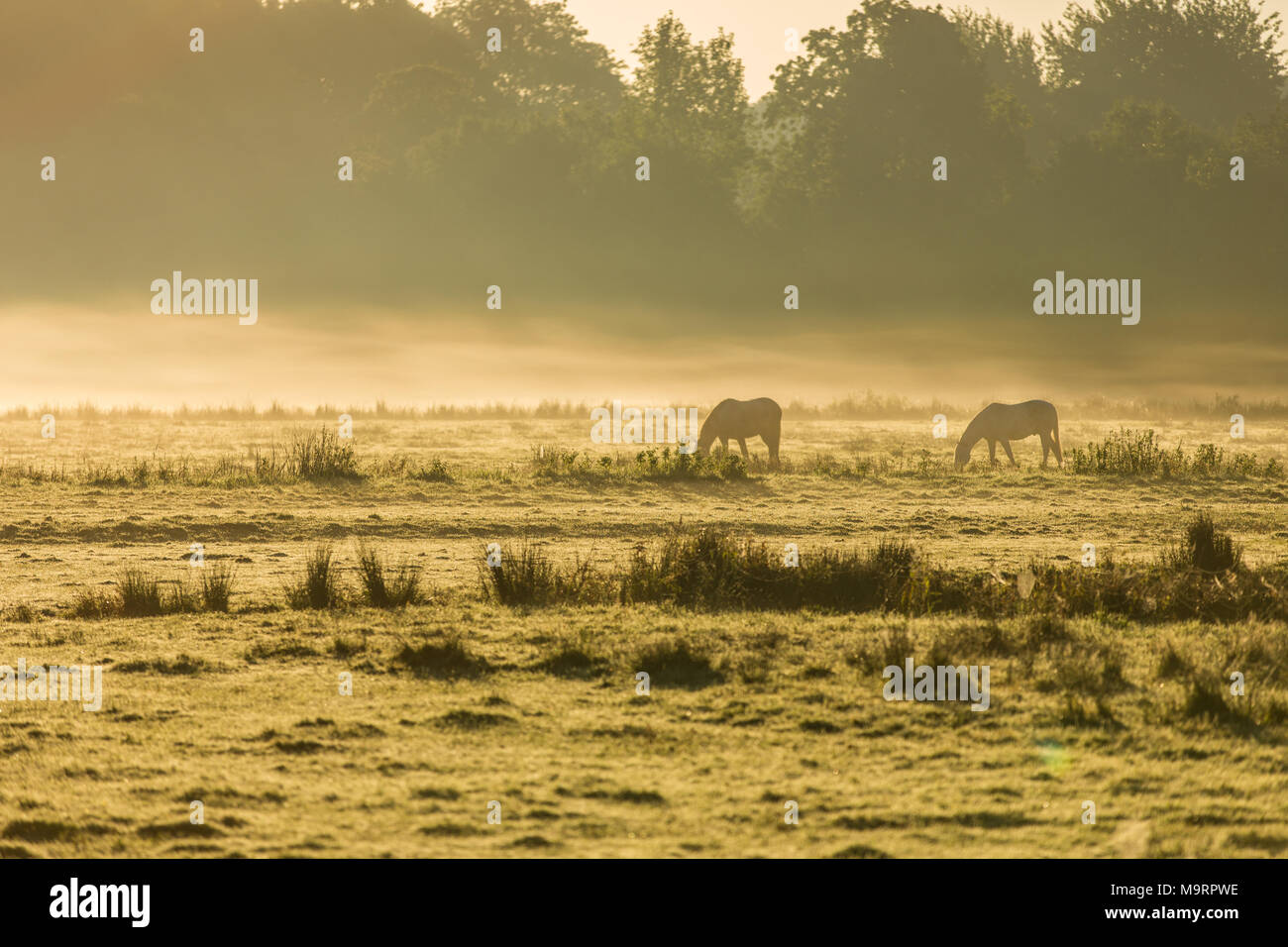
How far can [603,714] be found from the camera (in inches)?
383

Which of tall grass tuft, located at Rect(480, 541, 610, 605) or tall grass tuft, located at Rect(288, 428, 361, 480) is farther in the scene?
tall grass tuft, located at Rect(288, 428, 361, 480)

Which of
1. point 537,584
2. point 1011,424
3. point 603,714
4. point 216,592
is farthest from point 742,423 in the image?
point 603,714

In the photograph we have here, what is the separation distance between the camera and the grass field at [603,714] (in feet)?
24.1

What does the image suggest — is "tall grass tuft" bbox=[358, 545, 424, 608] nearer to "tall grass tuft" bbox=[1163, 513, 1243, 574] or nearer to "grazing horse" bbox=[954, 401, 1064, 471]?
"tall grass tuft" bbox=[1163, 513, 1243, 574]

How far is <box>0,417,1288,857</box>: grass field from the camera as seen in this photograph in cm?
736

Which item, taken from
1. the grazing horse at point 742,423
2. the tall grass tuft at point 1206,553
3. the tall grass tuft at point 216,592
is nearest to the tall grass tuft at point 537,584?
the tall grass tuft at point 216,592

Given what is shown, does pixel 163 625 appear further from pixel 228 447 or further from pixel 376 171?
pixel 376 171

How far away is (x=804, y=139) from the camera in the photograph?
75.8 metres

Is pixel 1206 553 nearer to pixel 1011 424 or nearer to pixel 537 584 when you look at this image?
pixel 537 584

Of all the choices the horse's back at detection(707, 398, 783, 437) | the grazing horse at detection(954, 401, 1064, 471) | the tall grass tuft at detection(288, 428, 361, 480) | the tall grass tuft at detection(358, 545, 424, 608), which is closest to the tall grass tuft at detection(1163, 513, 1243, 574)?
the tall grass tuft at detection(358, 545, 424, 608)

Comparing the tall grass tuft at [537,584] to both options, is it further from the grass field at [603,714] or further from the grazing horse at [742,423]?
the grazing horse at [742,423]

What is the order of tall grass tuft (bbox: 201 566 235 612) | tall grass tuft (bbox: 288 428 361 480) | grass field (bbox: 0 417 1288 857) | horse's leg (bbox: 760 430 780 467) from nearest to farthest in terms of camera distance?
grass field (bbox: 0 417 1288 857)
tall grass tuft (bbox: 201 566 235 612)
tall grass tuft (bbox: 288 428 361 480)
horse's leg (bbox: 760 430 780 467)

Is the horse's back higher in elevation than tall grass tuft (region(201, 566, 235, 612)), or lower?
higher

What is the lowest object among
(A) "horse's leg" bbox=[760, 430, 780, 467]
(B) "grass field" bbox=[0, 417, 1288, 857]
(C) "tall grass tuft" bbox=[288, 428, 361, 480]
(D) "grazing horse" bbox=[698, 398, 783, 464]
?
(B) "grass field" bbox=[0, 417, 1288, 857]
